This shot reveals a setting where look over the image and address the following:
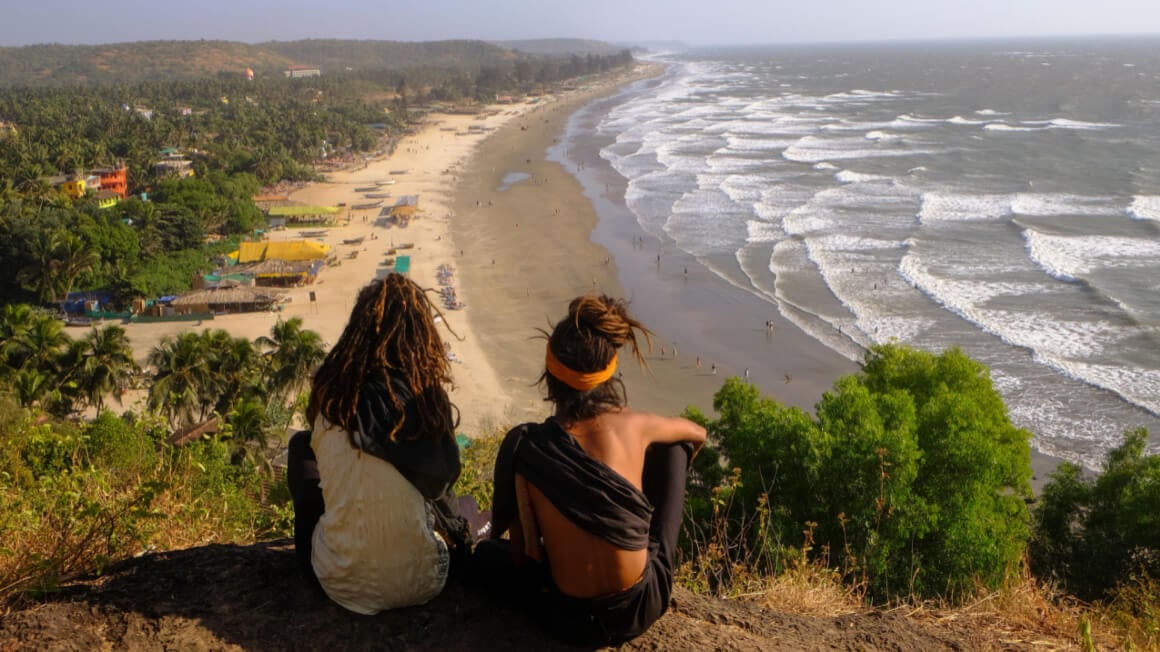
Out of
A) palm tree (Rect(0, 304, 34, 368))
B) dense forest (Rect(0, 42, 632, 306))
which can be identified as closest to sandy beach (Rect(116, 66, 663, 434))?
palm tree (Rect(0, 304, 34, 368))

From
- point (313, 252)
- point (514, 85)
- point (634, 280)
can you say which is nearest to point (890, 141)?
point (634, 280)

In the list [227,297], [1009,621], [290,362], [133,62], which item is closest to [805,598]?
[1009,621]

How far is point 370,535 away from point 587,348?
0.89m

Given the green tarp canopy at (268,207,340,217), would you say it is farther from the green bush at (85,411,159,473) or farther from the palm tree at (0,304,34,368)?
the green bush at (85,411,159,473)

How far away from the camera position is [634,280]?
1029 inches

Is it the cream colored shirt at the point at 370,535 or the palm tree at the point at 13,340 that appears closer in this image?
the cream colored shirt at the point at 370,535

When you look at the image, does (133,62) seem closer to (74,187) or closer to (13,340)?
(74,187)

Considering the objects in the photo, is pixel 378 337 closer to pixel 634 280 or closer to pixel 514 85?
pixel 634 280

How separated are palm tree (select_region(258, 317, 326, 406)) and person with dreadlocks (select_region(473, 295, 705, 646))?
14.1 meters

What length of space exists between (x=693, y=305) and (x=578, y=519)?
21449 mm

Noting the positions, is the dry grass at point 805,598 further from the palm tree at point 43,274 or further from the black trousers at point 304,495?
the palm tree at point 43,274

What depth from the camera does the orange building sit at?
41.6 metres

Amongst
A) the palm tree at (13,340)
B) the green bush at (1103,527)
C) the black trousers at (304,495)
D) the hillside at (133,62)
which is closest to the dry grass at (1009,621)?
the black trousers at (304,495)

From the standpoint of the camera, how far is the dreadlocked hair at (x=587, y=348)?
2641 mm
